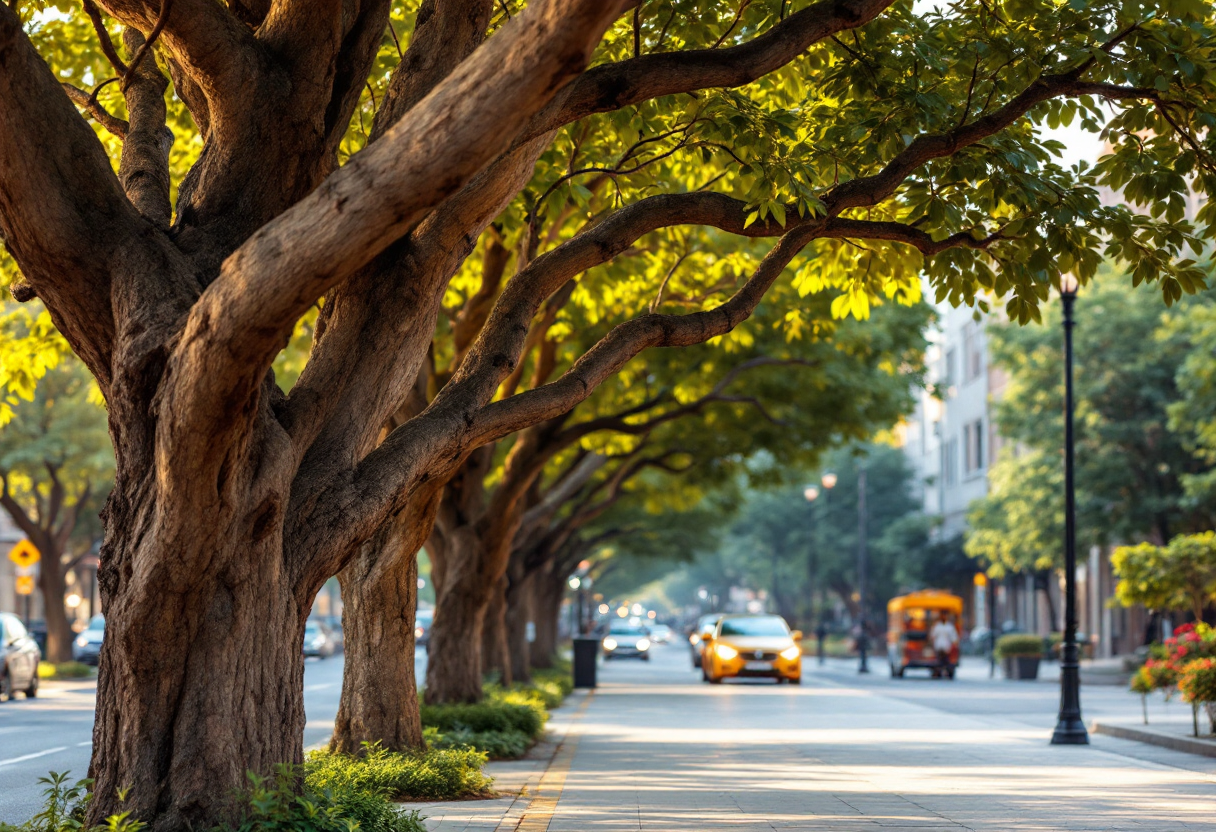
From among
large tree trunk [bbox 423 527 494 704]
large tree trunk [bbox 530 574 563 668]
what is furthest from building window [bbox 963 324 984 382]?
large tree trunk [bbox 423 527 494 704]

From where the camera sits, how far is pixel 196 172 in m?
7.93

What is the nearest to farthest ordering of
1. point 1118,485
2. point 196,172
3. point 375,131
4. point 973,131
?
point 196,172 < point 375,131 < point 973,131 < point 1118,485

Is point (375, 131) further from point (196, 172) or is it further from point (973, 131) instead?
point (973, 131)

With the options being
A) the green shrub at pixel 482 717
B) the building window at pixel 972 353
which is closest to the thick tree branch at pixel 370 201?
the green shrub at pixel 482 717

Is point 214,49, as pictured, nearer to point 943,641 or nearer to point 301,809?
point 301,809

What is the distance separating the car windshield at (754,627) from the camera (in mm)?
37422

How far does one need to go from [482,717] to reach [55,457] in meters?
25.2

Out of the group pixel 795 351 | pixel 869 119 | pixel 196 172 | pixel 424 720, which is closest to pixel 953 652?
pixel 795 351

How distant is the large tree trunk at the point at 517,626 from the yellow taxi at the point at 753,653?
547 centimetres

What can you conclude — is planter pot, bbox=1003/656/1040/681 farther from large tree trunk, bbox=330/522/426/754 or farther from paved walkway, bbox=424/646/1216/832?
large tree trunk, bbox=330/522/426/754

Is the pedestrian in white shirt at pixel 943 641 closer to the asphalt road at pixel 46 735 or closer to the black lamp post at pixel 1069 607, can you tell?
the asphalt road at pixel 46 735

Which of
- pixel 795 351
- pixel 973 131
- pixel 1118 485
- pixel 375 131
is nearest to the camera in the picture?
pixel 375 131

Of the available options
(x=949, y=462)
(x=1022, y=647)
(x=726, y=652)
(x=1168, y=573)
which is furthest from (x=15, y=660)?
(x=949, y=462)

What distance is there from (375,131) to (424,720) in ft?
30.8
